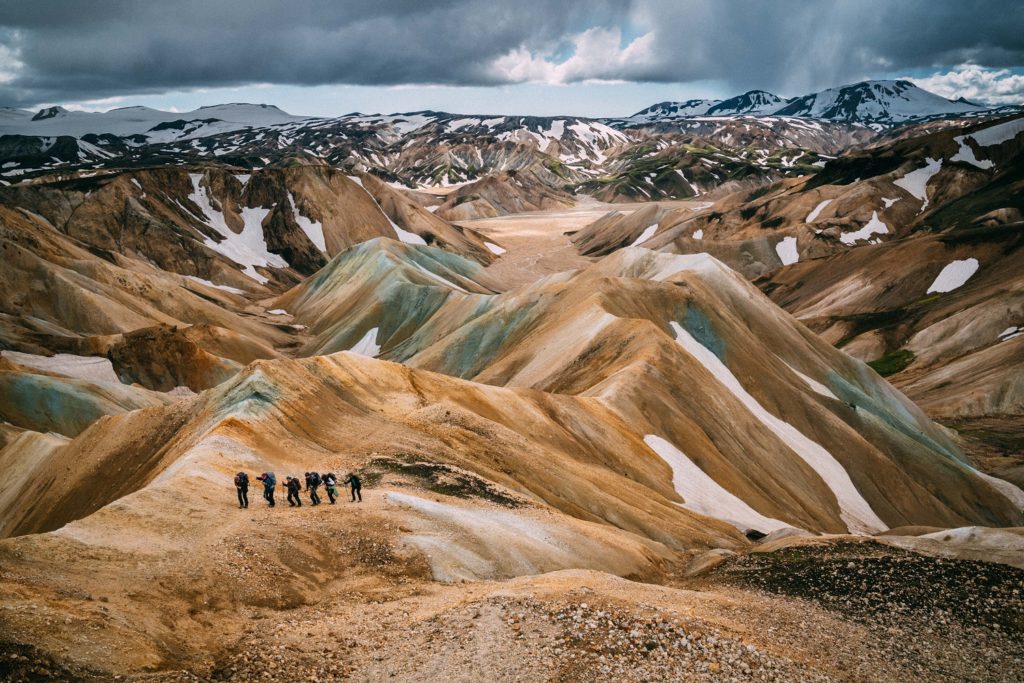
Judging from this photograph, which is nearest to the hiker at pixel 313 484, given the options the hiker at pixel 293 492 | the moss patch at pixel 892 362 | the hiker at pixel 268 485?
the hiker at pixel 293 492

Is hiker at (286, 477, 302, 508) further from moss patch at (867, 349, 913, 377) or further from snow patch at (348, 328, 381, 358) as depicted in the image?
moss patch at (867, 349, 913, 377)

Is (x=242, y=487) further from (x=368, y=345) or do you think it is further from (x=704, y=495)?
(x=368, y=345)

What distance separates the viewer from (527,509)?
3039 centimetres

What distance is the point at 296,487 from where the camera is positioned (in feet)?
80.2

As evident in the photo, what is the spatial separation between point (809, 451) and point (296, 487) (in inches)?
1868

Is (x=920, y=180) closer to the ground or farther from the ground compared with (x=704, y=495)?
farther from the ground

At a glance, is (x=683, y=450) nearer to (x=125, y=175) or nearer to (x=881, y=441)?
(x=881, y=441)

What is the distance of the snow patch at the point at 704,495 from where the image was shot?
43438 millimetres

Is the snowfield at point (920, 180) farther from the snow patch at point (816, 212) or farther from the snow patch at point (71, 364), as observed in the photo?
the snow patch at point (71, 364)

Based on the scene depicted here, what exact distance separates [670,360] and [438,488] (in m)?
33.5

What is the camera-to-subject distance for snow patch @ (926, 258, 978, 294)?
124 metres

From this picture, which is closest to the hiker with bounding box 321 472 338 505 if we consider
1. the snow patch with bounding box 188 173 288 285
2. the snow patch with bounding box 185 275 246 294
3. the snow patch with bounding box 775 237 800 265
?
the snow patch with bounding box 185 275 246 294

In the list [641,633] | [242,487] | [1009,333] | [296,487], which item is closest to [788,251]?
[1009,333]

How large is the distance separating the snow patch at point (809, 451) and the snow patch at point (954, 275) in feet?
254
